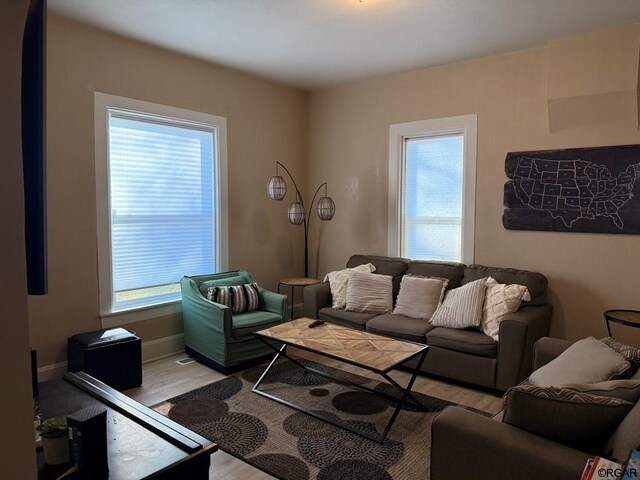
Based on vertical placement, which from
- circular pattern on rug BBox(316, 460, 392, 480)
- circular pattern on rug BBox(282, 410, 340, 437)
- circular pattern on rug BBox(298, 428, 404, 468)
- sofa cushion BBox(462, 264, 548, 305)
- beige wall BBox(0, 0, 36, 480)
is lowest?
circular pattern on rug BBox(316, 460, 392, 480)

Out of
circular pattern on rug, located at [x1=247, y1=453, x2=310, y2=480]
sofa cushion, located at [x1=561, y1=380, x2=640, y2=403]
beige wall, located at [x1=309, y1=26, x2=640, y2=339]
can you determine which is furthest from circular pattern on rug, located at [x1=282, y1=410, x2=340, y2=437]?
beige wall, located at [x1=309, y1=26, x2=640, y2=339]

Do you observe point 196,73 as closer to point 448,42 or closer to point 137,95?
point 137,95

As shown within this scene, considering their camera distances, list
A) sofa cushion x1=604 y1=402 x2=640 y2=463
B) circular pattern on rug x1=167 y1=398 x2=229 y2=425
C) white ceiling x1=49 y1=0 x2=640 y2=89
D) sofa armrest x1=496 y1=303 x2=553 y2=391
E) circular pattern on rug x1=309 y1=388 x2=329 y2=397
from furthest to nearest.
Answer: circular pattern on rug x1=309 y1=388 x2=329 y2=397
sofa armrest x1=496 y1=303 x2=553 y2=391
white ceiling x1=49 y1=0 x2=640 y2=89
circular pattern on rug x1=167 y1=398 x2=229 y2=425
sofa cushion x1=604 y1=402 x2=640 y2=463

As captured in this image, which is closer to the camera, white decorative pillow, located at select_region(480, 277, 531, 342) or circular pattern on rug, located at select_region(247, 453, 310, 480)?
circular pattern on rug, located at select_region(247, 453, 310, 480)

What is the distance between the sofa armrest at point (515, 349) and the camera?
3203 millimetres

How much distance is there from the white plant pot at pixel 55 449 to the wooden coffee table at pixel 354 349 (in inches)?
61.8

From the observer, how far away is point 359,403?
3.21 m

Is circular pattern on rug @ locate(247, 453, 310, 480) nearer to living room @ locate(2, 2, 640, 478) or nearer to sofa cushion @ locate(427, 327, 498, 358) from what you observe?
sofa cushion @ locate(427, 327, 498, 358)

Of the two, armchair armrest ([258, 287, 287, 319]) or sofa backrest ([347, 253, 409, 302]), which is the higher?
sofa backrest ([347, 253, 409, 302])

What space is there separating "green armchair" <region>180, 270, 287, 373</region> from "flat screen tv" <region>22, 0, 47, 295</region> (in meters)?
2.82

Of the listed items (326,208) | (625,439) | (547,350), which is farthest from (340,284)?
(625,439)

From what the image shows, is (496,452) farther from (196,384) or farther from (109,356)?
(109,356)

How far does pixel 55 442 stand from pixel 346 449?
1595mm

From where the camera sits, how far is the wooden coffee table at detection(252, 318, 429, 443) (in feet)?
8.93
